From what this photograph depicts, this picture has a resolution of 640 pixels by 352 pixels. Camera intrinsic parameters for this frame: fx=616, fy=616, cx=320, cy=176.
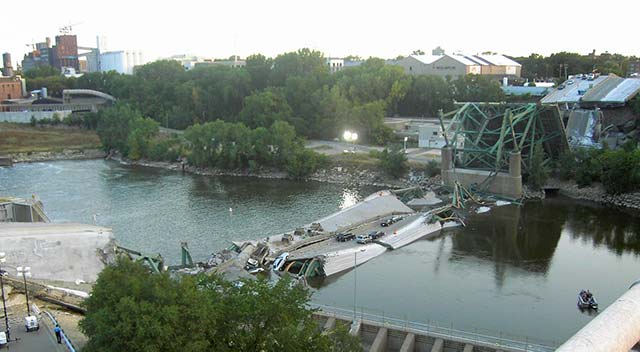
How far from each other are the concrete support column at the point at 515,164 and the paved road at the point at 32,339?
91.2 ft

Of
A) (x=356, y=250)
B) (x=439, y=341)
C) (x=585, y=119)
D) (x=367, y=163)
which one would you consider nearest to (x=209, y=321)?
(x=439, y=341)

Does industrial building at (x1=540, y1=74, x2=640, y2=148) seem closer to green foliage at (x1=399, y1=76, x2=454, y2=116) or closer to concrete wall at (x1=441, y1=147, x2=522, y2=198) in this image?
concrete wall at (x1=441, y1=147, x2=522, y2=198)

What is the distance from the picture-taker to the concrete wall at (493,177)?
3559 cm

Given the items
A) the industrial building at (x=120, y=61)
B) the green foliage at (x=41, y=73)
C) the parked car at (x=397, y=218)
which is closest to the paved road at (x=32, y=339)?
the parked car at (x=397, y=218)

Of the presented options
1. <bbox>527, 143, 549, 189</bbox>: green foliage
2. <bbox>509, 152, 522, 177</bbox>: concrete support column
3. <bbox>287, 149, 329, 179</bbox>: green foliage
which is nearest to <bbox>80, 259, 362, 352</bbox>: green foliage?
<bbox>509, 152, 522, 177</bbox>: concrete support column

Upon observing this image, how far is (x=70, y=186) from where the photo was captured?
142 ft

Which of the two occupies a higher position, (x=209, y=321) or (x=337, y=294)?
(x=209, y=321)

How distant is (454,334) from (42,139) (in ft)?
187

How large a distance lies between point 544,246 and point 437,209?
223 inches

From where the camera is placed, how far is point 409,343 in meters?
16.0

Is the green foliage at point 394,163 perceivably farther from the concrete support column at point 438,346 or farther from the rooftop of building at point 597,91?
the concrete support column at point 438,346

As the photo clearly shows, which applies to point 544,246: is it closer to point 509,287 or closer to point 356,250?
point 509,287

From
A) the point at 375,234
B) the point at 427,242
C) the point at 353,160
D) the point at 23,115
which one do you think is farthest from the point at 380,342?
the point at 23,115

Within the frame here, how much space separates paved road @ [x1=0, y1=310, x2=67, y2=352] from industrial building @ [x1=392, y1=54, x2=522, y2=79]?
206ft
